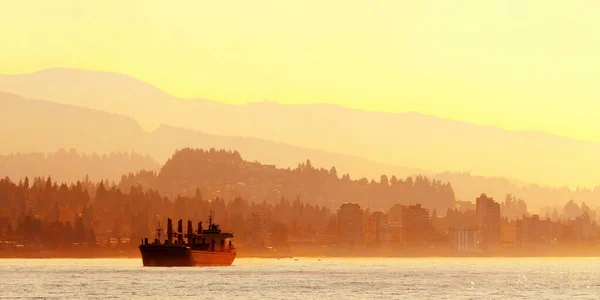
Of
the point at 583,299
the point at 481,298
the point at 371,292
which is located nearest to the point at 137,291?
the point at 371,292

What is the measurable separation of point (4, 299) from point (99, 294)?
1920 centimetres

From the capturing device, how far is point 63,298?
173125 mm

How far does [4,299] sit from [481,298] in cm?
7156

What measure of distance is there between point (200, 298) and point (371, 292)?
34581 millimetres

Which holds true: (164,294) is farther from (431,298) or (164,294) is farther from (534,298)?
(534,298)

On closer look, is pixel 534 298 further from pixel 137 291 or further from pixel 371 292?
pixel 137 291

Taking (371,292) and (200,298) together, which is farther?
(371,292)

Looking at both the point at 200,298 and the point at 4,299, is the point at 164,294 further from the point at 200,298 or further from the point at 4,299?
the point at 4,299

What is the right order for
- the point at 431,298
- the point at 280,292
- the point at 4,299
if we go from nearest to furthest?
the point at 4,299, the point at 431,298, the point at 280,292

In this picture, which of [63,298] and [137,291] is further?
[137,291]

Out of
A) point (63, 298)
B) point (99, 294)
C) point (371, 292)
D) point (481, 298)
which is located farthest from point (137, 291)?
point (481, 298)

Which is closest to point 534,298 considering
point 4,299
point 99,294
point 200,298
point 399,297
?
point 399,297

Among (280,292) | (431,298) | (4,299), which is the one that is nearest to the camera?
(4,299)

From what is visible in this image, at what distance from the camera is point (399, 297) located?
603ft
